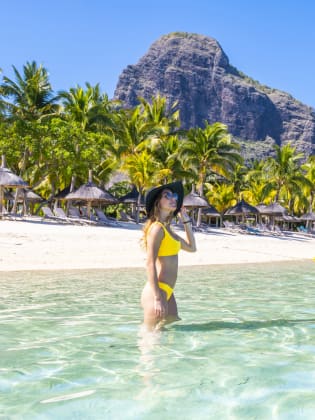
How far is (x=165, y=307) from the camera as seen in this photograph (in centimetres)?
378

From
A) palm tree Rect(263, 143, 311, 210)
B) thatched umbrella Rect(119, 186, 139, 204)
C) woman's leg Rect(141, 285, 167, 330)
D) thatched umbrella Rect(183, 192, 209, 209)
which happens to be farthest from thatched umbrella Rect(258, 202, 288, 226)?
woman's leg Rect(141, 285, 167, 330)

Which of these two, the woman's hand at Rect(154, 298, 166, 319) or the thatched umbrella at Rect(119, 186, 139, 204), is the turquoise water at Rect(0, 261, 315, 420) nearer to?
the woman's hand at Rect(154, 298, 166, 319)

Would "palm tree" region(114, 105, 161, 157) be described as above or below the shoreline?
above

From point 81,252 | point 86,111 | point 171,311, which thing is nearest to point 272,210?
point 86,111

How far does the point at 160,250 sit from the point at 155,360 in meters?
0.93

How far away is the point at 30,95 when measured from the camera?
1293 inches

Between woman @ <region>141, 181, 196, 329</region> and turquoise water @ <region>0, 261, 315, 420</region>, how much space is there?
0.31 meters

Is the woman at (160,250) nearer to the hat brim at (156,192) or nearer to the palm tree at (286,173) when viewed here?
the hat brim at (156,192)

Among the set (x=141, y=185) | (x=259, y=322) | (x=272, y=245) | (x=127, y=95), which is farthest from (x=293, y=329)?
(x=127, y=95)

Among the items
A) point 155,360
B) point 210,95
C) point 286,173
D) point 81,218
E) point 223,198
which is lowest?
point 155,360

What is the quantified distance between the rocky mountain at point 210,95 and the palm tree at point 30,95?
99.9m

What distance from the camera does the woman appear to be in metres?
3.71

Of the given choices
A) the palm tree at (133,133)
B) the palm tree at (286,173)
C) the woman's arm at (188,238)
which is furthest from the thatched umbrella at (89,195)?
the woman's arm at (188,238)

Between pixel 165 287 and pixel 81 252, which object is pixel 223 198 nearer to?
pixel 81 252
